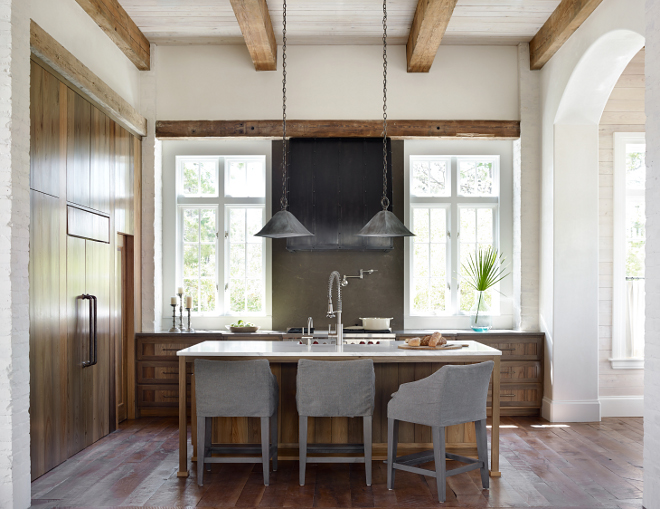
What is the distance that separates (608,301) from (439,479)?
3.60 metres

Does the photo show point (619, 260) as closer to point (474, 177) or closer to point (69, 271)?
point (474, 177)

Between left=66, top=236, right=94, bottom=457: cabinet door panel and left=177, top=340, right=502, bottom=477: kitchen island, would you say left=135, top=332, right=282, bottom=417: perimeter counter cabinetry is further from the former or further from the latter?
left=177, top=340, right=502, bottom=477: kitchen island

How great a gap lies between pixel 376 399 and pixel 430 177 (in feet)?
11.2

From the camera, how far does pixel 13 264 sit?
11.3ft

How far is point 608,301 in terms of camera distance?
6.18 m

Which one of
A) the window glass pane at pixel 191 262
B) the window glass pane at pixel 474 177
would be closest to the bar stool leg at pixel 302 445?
the window glass pane at pixel 191 262

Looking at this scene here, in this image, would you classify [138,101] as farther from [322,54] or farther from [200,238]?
[322,54]

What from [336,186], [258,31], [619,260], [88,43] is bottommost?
[619,260]

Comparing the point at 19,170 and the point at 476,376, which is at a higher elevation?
the point at 19,170

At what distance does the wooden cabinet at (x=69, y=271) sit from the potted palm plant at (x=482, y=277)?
12.8 ft

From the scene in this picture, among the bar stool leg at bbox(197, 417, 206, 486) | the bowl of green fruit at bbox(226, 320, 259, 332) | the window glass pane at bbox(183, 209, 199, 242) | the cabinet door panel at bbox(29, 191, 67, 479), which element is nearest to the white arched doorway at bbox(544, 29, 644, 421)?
the bowl of green fruit at bbox(226, 320, 259, 332)

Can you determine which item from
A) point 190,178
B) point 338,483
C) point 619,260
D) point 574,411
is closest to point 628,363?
point 574,411

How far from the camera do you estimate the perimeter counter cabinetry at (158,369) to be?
237 inches

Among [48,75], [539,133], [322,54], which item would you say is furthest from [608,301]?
[48,75]
